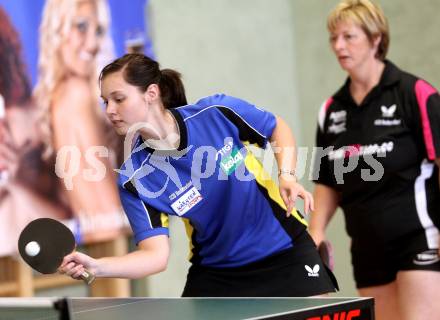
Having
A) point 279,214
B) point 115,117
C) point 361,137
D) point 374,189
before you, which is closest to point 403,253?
point 374,189

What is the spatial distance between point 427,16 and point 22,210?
255cm

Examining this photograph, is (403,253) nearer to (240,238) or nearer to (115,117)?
(240,238)

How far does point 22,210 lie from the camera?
13.6 ft

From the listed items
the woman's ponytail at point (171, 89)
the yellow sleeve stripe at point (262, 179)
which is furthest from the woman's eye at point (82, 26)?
the yellow sleeve stripe at point (262, 179)

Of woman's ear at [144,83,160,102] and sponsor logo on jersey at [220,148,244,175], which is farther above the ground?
woman's ear at [144,83,160,102]

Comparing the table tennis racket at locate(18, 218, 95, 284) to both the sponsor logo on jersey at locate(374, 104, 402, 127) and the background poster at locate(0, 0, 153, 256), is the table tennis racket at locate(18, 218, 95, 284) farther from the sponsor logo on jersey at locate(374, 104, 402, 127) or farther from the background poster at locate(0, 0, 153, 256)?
the background poster at locate(0, 0, 153, 256)

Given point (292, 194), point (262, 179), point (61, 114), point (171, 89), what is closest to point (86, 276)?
point (292, 194)

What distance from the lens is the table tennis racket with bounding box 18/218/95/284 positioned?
1931mm

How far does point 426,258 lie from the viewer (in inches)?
117

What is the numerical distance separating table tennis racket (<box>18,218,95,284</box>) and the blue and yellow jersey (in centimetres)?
45

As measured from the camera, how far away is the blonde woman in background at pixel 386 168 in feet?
Answer: 9.70

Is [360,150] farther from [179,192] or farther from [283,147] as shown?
[179,192]

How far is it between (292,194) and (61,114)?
2.32 m

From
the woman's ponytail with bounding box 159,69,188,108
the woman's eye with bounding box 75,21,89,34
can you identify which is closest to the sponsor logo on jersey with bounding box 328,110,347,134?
the woman's ponytail with bounding box 159,69,188,108
